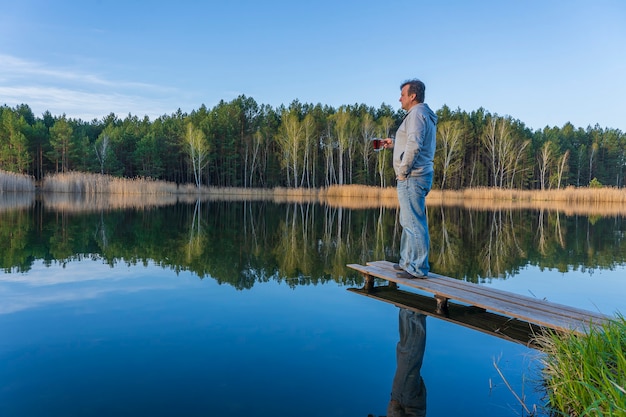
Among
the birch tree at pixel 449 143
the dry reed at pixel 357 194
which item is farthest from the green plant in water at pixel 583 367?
the birch tree at pixel 449 143

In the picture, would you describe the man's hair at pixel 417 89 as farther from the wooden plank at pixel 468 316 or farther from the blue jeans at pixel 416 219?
the wooden plank at pixel 468 316

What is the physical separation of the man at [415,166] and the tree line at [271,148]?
118 ft

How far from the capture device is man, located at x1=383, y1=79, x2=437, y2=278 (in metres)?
4.36

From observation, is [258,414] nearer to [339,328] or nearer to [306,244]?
[339,328]

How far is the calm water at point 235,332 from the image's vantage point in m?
2.50

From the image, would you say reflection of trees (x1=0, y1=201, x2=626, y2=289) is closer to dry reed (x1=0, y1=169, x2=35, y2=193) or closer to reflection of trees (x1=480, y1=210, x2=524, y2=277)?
reflection of trees (x1=480, y1=210, x2=524, y2=277)

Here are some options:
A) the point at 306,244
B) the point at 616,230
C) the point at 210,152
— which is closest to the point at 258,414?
the point at 306,244

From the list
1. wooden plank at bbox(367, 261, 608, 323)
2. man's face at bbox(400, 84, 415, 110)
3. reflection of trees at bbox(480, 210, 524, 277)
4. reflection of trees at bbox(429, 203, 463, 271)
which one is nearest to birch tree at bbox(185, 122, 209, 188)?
reflection of trees at bbox(429, 203, 463, 271)

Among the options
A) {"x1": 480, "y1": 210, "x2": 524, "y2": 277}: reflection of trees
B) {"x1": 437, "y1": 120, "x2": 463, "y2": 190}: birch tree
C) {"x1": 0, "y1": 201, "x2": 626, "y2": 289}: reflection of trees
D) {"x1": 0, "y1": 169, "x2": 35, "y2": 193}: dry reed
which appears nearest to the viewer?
{"x1": 0, "y1": 201, "x2": 626, "y2": 289}: reflection of trees

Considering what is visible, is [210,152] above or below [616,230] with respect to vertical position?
above

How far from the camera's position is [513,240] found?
10.4m

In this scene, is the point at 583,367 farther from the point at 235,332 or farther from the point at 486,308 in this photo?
the point at 235,332

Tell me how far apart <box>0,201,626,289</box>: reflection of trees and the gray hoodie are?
2028 millimetres

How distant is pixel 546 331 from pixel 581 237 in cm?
943
